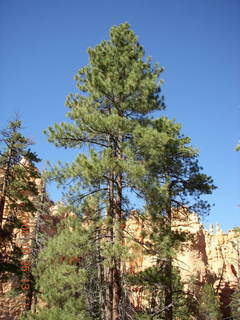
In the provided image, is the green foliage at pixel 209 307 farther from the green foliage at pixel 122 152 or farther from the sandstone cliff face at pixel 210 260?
the green foliage at pixel 122 152

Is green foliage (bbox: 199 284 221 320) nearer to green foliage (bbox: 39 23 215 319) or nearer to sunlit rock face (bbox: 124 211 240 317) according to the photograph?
sunlit rock face (bbox: 124 211 240 317)

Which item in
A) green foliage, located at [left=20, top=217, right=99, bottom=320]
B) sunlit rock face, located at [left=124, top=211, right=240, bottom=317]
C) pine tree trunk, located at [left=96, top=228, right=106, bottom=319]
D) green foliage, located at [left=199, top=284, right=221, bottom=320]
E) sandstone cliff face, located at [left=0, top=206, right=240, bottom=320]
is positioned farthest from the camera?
sunlit rock face, located at [left=124, top=211, right=240, bottom=317]

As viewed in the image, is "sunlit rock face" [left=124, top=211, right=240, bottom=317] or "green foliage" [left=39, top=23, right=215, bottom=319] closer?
"green foliage" [left=39, top=23, right=215, bottom=319]

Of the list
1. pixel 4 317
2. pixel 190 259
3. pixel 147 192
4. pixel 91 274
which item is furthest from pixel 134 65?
pixel 190 259

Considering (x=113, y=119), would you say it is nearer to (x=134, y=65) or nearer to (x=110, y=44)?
(x=134, y=65)

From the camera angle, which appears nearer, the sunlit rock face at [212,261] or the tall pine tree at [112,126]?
the tall pine tree at [112,126]

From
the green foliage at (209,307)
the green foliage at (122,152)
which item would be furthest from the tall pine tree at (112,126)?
the green foliage at (209,307)

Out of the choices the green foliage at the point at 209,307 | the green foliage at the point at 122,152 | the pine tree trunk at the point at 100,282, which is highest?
the green foliage at the point at 122,152

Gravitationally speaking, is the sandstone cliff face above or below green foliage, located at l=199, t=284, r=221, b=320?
above

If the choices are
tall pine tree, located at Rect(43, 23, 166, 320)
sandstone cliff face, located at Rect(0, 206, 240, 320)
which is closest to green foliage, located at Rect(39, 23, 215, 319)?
tall pine tree, located at Rect(43, 23, 166, 320)

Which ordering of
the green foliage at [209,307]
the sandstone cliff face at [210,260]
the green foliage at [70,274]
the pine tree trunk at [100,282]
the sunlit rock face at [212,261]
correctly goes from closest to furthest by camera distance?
1. the green foliage at [70,274]
2. the pine tree trunk at [100,282]
3. the green foliage at [209,307]
4. the sandstone cliff face at [210,260]
5. the sunlit rock face at [212,261]

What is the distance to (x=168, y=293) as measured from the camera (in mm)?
9633

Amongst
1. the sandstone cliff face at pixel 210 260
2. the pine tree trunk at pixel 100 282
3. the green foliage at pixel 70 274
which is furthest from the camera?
the sandstone cliff face at pixel 210 260

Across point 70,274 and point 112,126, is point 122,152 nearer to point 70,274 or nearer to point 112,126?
point 112,126
